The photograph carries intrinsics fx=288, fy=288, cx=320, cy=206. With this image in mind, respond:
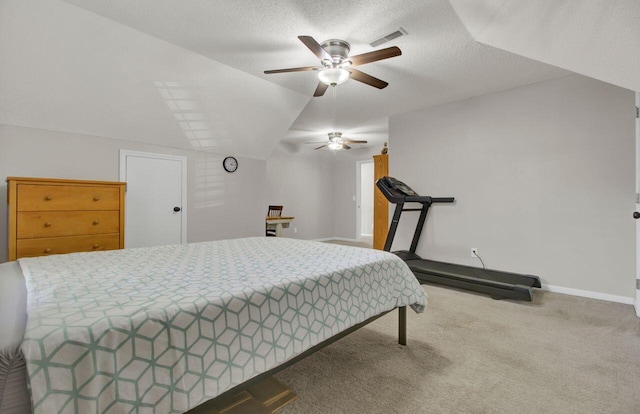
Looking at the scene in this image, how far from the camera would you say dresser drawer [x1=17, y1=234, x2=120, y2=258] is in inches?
97.3

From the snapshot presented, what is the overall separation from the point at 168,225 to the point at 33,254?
1415 mm

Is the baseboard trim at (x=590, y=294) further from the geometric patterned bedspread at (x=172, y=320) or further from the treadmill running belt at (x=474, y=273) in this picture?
the geometric patterned bedspread at (x=172, y=320)

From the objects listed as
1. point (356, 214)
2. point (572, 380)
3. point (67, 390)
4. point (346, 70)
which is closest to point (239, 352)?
point (67, 390)

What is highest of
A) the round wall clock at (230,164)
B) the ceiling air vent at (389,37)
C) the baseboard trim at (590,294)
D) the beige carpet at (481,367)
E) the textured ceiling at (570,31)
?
the ceiling air vent at (389,37)

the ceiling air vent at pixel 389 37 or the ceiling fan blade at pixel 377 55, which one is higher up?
the ceiling air vent at pixel 389 37

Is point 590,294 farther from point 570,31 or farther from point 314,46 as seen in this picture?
point 314,46

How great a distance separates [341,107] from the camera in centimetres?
449

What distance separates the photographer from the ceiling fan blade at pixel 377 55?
2.23 meters

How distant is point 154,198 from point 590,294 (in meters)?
5.21

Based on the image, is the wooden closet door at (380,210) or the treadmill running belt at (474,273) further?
the wooden closet door at (380,210)

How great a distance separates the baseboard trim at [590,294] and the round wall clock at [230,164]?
446 cm

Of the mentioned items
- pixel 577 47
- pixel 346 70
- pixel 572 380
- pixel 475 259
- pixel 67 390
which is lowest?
pixel 572 380

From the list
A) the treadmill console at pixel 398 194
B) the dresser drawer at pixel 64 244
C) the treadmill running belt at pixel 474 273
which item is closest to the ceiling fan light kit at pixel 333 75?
the treadmill console at pixel 398 194

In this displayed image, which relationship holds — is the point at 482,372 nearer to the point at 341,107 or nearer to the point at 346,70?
the point at 346,70
